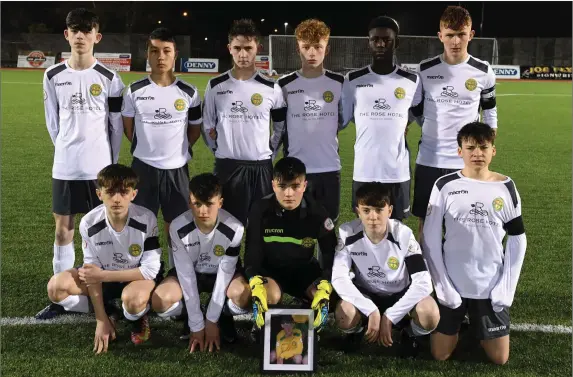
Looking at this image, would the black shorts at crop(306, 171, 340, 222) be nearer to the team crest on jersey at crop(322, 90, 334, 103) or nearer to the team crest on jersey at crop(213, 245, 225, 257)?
the team crest on jersey at crop(322, 90, 334, 103)

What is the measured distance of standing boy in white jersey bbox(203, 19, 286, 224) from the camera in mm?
3514

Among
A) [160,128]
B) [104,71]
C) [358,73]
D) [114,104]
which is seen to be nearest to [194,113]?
[160,128]

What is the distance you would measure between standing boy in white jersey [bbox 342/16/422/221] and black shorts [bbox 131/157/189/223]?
115 cm

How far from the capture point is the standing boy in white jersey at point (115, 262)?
2.87 meters

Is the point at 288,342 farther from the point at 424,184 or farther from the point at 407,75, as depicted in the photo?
the point at 407,75

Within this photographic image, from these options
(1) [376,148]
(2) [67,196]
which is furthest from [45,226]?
(1) [376,148]

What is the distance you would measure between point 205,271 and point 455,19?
2224mm

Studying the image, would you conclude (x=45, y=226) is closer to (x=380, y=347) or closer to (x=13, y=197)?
(x=13, y=197)

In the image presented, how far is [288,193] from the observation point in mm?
2965

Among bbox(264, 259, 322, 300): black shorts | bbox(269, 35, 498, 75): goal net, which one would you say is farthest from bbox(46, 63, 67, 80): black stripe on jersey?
bbox(269, 35, 498, 75): goal net

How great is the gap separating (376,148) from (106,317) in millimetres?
1904

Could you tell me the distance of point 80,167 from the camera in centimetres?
345

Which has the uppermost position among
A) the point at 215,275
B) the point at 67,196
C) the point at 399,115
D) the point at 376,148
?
the point at 399,115

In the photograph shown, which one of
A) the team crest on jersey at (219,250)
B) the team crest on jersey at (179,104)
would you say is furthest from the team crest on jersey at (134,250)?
the team crest on jersey at (179,104)
